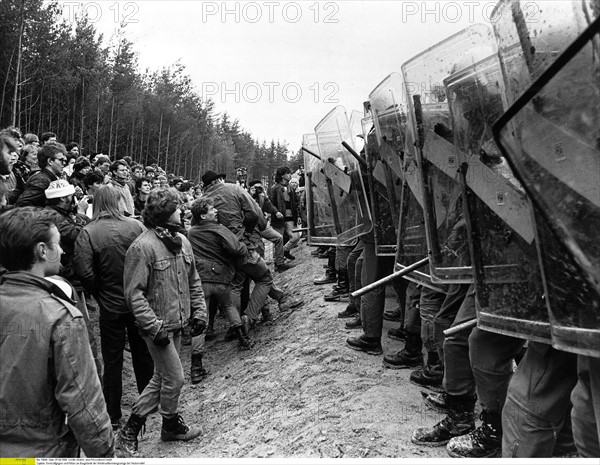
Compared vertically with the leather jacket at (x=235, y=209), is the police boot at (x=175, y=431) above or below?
below

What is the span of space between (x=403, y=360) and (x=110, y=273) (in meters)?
2.52

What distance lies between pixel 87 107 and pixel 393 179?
26.6m

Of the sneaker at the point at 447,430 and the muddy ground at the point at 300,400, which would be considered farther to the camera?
the muddy ground at the point at 300,400

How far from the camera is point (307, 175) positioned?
605cm

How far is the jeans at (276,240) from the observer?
27.8ft

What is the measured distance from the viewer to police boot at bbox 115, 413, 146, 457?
13.4ft

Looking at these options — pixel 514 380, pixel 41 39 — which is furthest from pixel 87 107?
pixel 514 380

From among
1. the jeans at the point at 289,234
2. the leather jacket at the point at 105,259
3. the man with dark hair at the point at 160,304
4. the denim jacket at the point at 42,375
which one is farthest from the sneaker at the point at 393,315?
the jeans at the point at 289,234

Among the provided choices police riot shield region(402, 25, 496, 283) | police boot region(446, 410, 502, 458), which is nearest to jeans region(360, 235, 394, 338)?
police riot shield region(402, 25, 496, 283)

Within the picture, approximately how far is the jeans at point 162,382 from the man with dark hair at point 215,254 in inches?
89.2

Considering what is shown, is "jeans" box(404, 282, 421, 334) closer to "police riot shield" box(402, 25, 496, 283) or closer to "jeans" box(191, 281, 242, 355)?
"police riot shield" box(402, 25, 496, 283)

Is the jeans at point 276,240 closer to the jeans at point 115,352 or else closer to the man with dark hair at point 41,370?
the jeans at point 115,352

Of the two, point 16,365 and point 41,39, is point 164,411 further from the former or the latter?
point 41,39

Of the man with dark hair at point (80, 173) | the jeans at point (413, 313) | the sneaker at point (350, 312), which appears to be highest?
the man with dark hair at point (80, 173)
